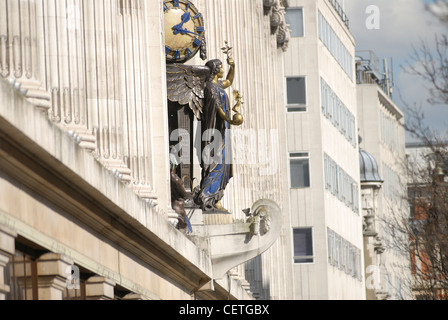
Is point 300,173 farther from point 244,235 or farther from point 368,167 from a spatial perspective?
point 244,235

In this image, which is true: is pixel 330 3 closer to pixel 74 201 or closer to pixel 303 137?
pixel 303 137

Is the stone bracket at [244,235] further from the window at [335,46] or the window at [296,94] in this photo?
the window at [335,46]

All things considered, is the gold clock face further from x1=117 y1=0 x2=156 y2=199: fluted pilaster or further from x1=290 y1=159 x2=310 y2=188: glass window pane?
x1=290 y1=159 x2=310 y2=188: glass window pane

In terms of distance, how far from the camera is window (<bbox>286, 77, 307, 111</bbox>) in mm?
63000

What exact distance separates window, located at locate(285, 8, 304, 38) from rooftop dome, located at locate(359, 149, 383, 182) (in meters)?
22.8

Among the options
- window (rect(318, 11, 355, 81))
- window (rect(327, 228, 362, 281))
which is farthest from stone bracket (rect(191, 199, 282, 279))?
window (rect(318, 11, 355, 81))

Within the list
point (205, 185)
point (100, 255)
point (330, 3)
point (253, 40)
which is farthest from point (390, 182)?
point (100, 255)

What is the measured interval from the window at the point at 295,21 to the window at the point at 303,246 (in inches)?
276

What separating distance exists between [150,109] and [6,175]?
11.1m

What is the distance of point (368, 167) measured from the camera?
86.6m

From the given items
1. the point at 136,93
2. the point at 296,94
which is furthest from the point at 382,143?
the point at 136,93

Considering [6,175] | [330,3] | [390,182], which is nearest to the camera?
[6,175]

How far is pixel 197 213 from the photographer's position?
3117cm
